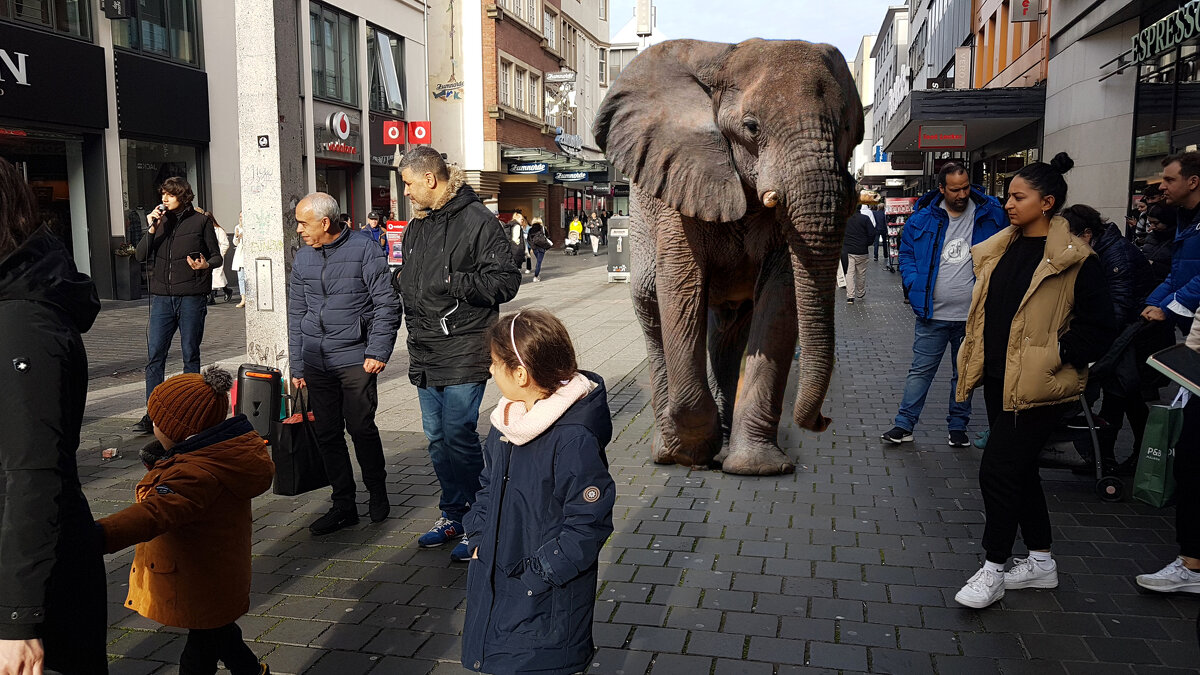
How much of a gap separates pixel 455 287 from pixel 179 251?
3827 mm

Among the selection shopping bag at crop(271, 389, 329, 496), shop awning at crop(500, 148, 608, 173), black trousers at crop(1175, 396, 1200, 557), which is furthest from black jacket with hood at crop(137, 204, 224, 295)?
shop awning at crop(500, 148, 608, 173)

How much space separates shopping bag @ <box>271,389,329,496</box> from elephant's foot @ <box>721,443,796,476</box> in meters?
2.46

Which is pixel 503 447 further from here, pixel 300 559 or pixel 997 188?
pixel 997 188

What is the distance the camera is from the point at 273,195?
734 cm

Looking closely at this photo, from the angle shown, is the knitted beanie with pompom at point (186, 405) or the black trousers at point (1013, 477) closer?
the knitted beanie with pompom at point (186, 405)

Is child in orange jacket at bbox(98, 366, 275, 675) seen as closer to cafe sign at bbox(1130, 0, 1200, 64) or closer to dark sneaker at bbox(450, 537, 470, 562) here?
dark sneaker at bbox(450, 537, 470, 562)

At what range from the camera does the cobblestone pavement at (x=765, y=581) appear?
145 inches

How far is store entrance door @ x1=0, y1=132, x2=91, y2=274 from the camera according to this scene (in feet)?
56.6

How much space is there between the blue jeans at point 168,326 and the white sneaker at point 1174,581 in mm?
6594

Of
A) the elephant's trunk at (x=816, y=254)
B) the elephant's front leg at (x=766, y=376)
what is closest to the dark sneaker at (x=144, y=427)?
the elephant's front leg at (x=766, y=376)

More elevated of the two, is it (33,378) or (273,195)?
(273,195)

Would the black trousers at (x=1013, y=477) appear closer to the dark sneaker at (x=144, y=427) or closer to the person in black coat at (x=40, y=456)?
the person in black coat at (x=40, y=456)

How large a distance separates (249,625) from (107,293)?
654 inches

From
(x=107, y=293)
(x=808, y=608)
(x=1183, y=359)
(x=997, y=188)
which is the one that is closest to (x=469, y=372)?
(x=808, y=608)
